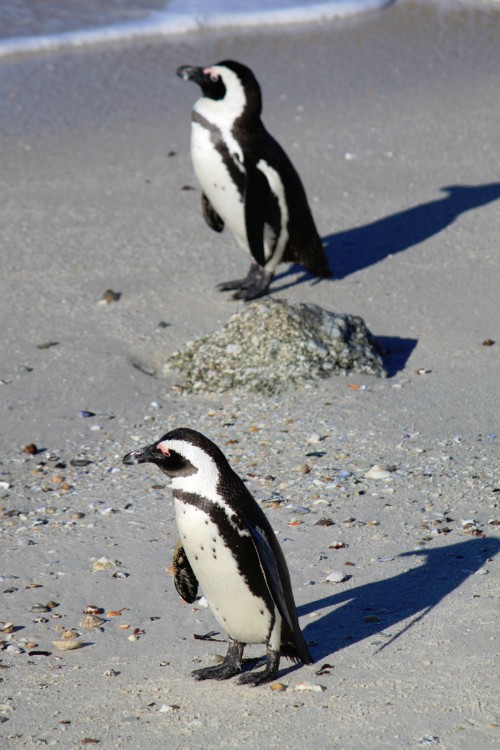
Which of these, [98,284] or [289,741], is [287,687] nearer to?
[289,741]

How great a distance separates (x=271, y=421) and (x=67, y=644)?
5.54 feet

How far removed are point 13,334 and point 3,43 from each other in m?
6.29

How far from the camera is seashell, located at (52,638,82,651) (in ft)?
11.5

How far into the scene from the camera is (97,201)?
7594mm

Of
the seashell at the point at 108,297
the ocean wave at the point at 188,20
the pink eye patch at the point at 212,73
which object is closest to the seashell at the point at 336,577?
the seashell at the point at 108,297

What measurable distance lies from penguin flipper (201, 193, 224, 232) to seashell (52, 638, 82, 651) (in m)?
3.37

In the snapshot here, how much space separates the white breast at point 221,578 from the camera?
3262mm

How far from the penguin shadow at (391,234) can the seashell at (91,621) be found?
10.8 feet

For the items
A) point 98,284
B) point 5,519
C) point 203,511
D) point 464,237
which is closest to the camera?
point 203,511

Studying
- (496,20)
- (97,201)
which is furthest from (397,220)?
(496,20)

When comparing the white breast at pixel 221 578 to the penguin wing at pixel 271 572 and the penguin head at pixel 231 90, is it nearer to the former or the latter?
the penguin wing at pixel 271 572

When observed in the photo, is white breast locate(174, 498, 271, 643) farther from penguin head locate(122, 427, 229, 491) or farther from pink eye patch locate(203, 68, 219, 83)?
pink eye patch locate(203, 68, 219, 83)

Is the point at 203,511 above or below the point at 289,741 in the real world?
above

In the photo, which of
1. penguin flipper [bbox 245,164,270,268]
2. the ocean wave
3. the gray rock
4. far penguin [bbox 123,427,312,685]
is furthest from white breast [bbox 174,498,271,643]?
the ocean wave
